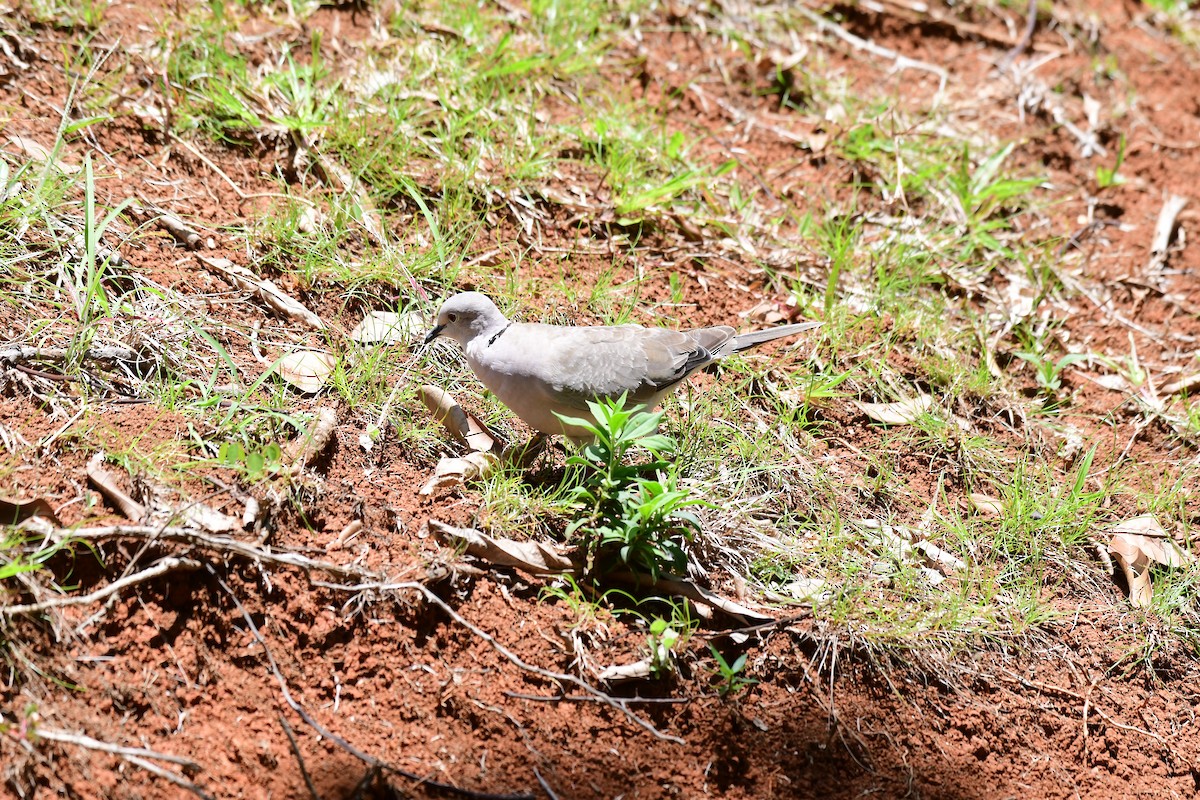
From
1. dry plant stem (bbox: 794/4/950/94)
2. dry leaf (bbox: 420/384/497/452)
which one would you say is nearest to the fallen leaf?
dry plant stem (bbox: 794/4/950/94)

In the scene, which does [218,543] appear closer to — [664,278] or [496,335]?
[496,335]

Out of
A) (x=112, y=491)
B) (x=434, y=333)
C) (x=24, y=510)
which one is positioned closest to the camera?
(x=24, y=510)

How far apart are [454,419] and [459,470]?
0.32 m

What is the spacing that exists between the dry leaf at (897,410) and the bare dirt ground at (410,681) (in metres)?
0.06

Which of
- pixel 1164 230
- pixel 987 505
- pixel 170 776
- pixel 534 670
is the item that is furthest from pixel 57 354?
pixel 1164 230

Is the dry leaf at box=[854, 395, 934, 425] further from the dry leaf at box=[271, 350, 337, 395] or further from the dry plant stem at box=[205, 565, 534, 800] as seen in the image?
the dry plant stem at box=[205, 565, 534, 800]

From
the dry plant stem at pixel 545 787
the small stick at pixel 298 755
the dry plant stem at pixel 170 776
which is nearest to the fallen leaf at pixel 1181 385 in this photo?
the dry plant stem at pixel 545 787

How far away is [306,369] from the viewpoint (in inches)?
155

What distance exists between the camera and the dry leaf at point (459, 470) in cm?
365

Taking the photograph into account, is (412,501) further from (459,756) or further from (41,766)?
(41,766)

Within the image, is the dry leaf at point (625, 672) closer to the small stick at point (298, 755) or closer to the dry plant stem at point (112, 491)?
the small stick at point (298, 755)

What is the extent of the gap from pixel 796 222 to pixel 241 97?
2.97 meters

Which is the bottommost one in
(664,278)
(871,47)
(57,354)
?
(664,278)

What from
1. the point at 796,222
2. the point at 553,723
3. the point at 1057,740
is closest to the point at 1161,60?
the point at 796,222
